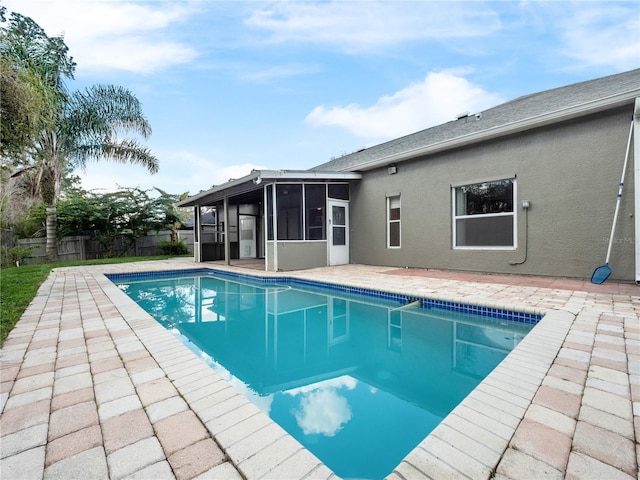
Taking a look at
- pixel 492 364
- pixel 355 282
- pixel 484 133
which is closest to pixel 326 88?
pixel 484 133

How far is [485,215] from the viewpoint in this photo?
6.86 m

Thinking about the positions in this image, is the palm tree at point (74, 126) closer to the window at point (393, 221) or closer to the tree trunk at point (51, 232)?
the tree trunk at point (51, 232)

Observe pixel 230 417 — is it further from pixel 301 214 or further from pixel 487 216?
pixel 301 214

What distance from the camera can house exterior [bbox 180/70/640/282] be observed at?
525cm

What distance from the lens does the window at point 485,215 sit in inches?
257

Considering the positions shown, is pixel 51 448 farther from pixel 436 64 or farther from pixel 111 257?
pixel 111 257

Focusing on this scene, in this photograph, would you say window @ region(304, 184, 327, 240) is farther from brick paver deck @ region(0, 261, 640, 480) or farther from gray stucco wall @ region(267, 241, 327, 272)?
brick paver deck @ region(0, 261, 640, 480)

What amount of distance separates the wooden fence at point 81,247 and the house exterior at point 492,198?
20.7 feet

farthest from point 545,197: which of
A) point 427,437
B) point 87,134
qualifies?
point 87,134

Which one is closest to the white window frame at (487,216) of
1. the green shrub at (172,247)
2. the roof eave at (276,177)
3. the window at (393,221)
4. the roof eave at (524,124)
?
the roof eave at (524,124)

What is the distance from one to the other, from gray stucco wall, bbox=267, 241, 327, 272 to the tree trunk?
964 cm

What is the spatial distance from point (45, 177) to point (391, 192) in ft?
44.4

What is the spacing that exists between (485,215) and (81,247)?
15641 millimetres

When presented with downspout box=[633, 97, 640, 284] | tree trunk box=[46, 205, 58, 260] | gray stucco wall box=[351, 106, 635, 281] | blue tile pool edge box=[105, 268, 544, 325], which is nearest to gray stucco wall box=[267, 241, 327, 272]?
blue tile pool edge box=[105, 268, 544, 325]
